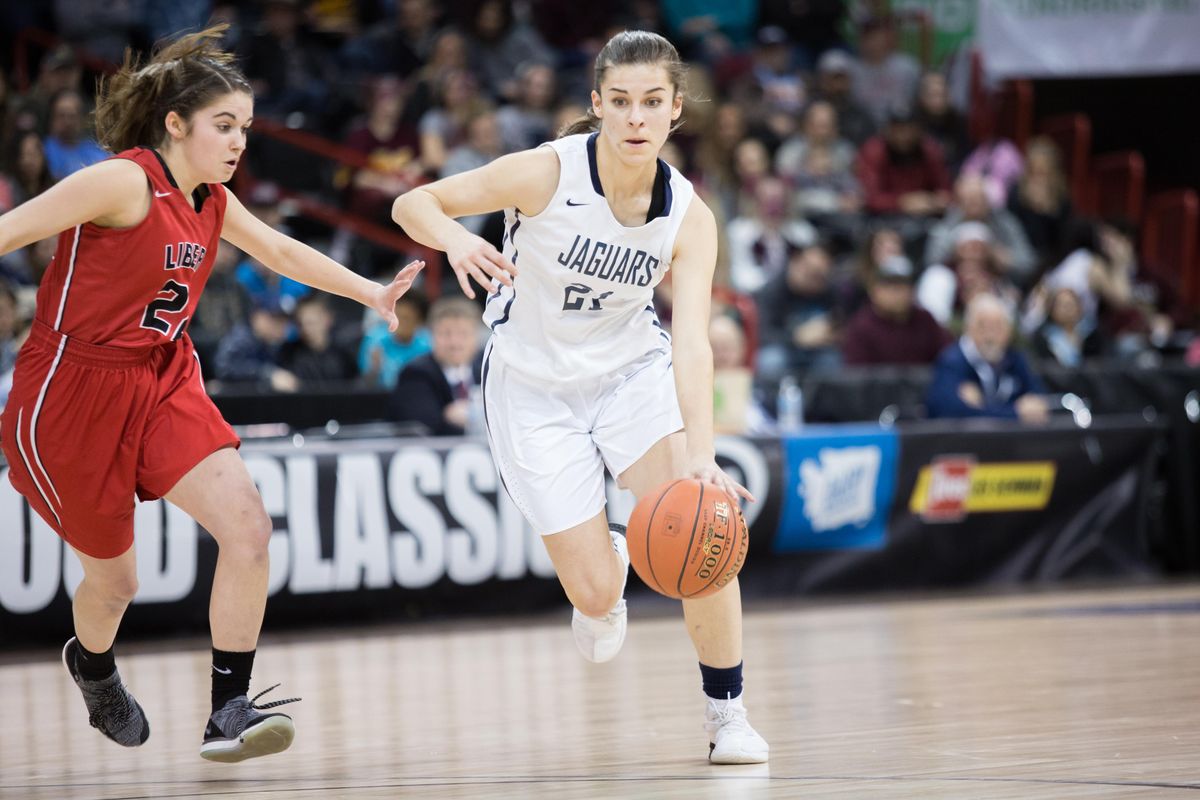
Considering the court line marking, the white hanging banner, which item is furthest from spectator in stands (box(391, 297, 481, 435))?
the white hanging banner

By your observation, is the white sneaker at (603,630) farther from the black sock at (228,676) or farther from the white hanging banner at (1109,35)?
the white hanging banner at (1109,35)

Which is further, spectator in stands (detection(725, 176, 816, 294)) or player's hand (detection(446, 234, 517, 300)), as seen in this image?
spectator in stands (detection(725, 176, 816, 294))

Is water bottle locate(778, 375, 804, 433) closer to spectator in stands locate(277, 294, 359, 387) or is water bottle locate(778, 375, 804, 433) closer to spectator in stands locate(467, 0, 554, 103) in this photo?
spectator in stands locate(277, 294, 359, 387)

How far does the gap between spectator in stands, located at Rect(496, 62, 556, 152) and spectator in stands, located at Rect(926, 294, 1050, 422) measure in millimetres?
3601

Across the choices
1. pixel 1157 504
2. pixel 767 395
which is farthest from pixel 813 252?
pixel 1157 504

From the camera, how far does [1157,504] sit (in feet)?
34.1

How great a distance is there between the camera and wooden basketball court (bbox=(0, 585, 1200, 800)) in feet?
12.8

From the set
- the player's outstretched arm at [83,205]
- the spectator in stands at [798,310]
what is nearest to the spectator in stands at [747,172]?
the spectator in stands at [798,310]

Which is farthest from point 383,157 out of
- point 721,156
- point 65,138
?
point 721,156

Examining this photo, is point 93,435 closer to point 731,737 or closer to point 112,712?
point 112,712

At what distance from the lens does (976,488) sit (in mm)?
9523

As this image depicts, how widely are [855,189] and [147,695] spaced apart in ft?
28.0

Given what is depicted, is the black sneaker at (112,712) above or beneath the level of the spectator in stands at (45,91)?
beneath

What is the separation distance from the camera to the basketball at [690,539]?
3.91 metres
